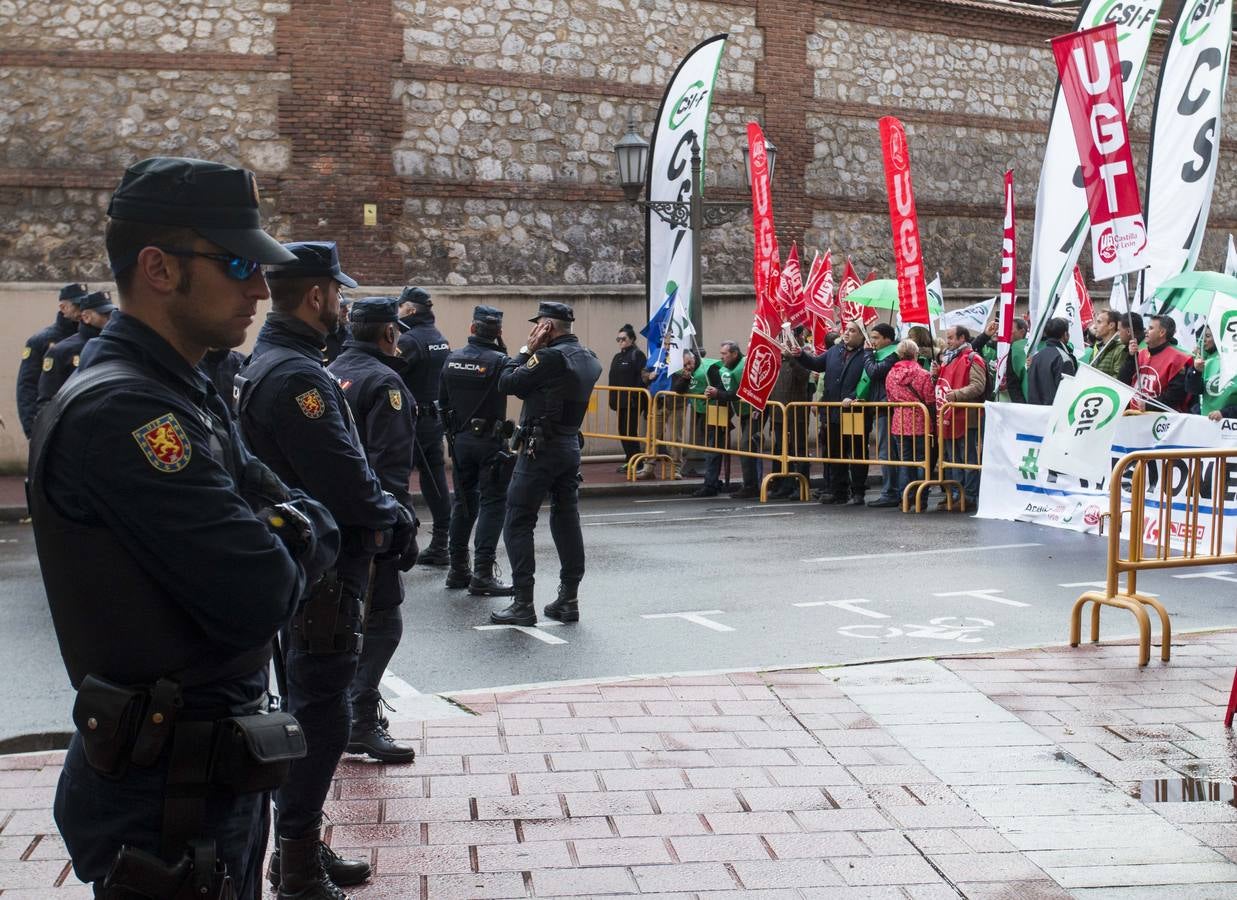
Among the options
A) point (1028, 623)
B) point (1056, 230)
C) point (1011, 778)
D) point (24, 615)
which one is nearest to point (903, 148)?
point (1056, 230)

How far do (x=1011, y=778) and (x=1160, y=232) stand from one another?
35.1 feet

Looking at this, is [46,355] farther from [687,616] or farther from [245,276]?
[245,276]

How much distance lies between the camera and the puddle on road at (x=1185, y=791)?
5074mm

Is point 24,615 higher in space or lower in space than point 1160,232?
lower

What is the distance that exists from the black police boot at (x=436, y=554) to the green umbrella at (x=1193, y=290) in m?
7.29

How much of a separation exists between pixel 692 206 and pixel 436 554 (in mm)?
8253

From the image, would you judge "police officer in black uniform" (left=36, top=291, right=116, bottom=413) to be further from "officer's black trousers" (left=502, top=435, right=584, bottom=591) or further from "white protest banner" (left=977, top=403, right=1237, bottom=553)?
"white protest banner" (left=977, top=403, right=1237, bottom=553)

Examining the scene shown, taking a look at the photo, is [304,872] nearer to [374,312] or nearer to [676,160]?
[374,312]

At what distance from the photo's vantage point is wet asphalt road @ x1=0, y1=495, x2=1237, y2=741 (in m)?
7.47

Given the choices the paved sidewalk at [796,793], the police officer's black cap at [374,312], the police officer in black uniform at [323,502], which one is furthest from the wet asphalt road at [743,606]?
the police officer in black uniform at [323,502]

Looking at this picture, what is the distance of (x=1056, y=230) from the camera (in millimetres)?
14555

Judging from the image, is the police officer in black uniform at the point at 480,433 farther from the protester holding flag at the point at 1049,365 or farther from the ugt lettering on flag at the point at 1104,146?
the protester holding flag at the point at 1049,365

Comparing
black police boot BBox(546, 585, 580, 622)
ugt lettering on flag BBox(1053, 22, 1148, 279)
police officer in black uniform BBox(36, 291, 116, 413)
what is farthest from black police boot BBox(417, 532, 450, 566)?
ugt lettering on flag BBox(1053, 22, 1148, 279)

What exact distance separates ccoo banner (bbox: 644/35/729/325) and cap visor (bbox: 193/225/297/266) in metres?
15.7
